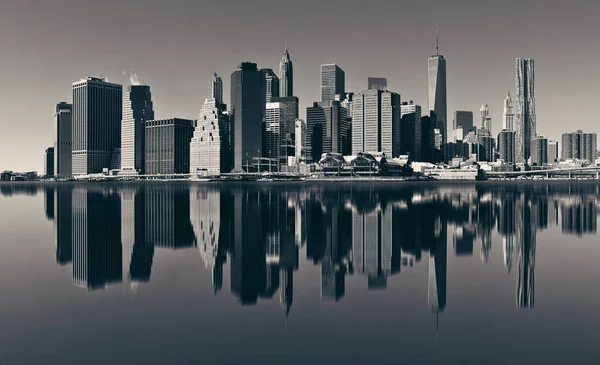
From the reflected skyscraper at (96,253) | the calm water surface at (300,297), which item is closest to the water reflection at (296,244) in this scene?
the reflected skyscraper at (96,253)

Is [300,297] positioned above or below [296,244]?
below

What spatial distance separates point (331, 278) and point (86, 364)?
2002 centimetres

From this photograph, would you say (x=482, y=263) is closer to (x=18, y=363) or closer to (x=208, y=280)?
(x=208, y=280)

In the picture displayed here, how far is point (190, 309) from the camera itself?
93.9 ft

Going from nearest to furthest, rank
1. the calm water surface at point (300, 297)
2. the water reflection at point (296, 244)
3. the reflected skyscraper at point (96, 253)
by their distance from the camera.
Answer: the calm water surface at point (300, 297), the water reflection at point (296, 244), the reflected skyscraper at point (96, 253)

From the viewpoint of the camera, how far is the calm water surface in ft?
72.5

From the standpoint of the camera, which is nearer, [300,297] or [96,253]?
[300,297]

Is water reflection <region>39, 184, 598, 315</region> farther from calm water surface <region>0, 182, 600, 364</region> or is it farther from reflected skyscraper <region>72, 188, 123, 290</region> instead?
calm water surface <region>0, 182, 600, 364</region>

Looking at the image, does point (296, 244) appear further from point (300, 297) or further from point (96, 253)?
point (300, 297)

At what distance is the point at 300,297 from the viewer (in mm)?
31578

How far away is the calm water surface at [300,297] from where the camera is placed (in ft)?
72.5

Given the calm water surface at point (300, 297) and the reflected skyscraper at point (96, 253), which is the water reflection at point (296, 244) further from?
the calm water surface at point (300, 297)

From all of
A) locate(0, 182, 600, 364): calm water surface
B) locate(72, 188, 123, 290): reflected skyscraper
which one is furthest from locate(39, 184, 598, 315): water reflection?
locate(0, 182, 600, 364): calm water surface

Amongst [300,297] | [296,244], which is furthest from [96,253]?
[300,297]
